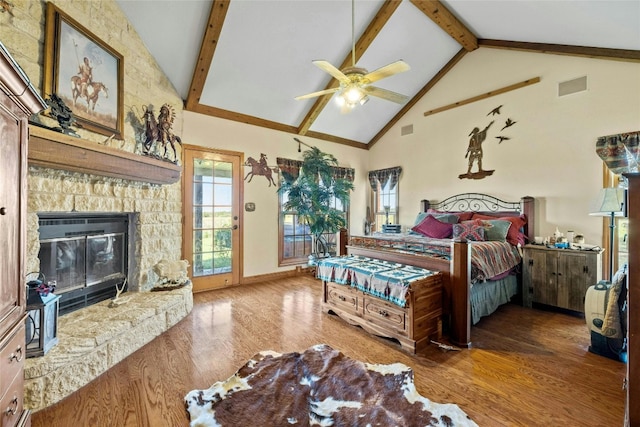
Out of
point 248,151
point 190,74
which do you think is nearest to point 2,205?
point 190,74

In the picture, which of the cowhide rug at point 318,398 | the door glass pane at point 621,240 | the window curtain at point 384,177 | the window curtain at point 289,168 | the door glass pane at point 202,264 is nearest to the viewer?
the cowhide rug at point 318,398

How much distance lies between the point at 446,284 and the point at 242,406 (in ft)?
6.59

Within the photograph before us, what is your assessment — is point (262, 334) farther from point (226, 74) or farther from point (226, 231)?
point (226, 74)

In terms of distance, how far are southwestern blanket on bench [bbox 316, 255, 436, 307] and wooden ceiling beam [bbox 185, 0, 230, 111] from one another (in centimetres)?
307

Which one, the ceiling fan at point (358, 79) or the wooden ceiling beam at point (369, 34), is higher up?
the wooden ceiling beam at point (369, 34)

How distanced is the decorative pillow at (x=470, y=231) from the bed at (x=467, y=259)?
248 mm

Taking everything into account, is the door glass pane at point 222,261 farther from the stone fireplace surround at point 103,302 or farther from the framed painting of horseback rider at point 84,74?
the framed painting of horseback rider at point 84,74

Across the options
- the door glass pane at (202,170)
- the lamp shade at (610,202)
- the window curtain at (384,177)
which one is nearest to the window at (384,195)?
the window curtain at (384,177)

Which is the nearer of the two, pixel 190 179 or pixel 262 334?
pixel 262 334

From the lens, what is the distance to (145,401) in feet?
5.99

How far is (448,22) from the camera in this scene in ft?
13.5

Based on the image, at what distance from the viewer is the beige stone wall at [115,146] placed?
2.18 meters

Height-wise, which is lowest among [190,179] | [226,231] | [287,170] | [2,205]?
[226,231]

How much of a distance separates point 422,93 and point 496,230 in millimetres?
3180
